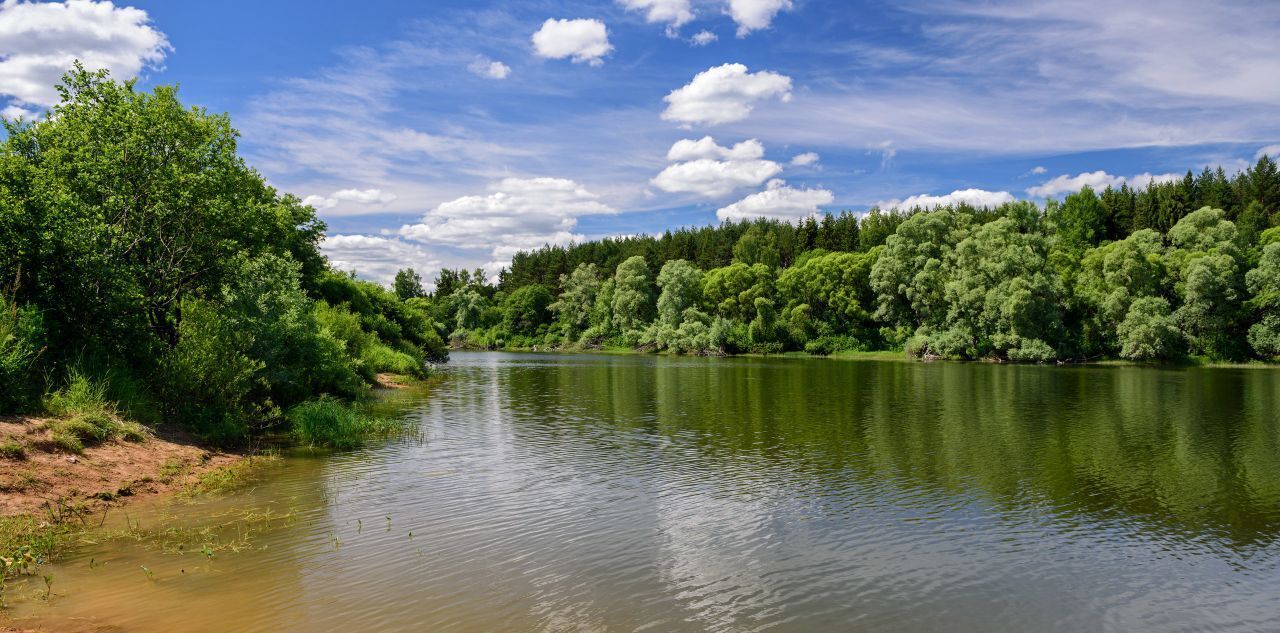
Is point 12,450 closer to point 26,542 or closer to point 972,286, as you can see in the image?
point 26,542

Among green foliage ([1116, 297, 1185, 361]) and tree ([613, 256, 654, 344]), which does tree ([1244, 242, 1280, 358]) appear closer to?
green foliage ([1116, 297, 1185, 361])

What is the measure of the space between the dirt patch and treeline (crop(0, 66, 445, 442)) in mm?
1634

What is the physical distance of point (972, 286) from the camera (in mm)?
89625

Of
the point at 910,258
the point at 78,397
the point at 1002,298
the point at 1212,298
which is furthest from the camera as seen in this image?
the point at 910,258

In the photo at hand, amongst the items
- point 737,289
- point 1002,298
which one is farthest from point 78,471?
point 737,289

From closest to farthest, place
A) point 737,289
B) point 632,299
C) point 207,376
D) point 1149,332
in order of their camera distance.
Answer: point 207,376 → point 1149,332 → point 737,289 → point 632,299

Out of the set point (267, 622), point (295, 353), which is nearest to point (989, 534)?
point (267, 622)

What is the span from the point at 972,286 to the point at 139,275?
288 ft

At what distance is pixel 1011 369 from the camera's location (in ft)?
237

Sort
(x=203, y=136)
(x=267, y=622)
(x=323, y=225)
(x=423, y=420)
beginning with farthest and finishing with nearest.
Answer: (x=323, y=225) → (x=423, y=420) → (x=203, y=136) → (x=267, y=622)

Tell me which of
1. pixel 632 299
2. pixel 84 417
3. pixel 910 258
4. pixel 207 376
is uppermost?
pixel 910 258

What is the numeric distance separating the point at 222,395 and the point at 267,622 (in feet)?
54.6

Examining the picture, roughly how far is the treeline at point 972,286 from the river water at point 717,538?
57.3 metres

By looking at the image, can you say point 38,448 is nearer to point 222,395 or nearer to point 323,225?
point 222,395
